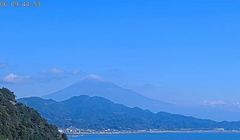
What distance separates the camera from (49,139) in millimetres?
71312

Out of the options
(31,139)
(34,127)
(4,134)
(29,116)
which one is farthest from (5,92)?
(4,134)

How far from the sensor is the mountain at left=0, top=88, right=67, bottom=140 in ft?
198

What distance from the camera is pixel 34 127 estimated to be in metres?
71.2

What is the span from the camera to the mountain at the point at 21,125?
60244 millimetres

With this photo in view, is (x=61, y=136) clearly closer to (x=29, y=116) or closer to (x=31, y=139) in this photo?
(x=29, y=116)

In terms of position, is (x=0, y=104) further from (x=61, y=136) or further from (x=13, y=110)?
(x=61, y=136)

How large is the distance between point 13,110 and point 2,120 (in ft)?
35.9

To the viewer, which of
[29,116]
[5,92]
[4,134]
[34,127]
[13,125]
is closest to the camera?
[4,134]

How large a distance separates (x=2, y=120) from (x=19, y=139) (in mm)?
2699

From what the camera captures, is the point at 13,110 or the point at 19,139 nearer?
the point at 19,139

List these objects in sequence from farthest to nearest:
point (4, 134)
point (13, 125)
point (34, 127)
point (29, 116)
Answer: point (29, 116) → point (34, 127) → point (13, 125) → point (4, 134)

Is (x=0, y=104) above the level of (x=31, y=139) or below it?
above

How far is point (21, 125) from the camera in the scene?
6581cm

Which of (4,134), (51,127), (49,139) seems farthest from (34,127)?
(4,134)
